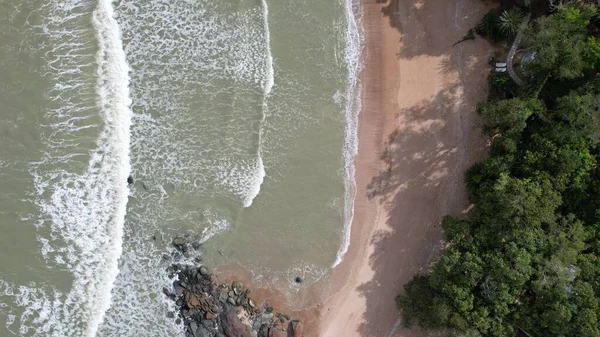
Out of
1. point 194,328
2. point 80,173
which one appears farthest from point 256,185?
point 80,173

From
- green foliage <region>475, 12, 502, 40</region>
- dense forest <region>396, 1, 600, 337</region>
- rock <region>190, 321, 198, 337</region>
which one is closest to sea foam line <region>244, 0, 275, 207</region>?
rock <region>190, 321, 198, 337</region>

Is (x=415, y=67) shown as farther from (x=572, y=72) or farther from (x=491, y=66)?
(x=572, y=72)

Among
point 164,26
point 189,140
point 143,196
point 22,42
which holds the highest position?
point 22,42

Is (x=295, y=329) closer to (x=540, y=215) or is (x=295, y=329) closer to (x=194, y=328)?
(x=194, y=328)

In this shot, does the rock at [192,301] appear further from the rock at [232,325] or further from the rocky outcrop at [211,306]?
the rock at [232,325]

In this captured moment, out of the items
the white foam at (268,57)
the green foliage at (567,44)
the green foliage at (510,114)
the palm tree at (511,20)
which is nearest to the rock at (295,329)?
the white foam at (268,57)

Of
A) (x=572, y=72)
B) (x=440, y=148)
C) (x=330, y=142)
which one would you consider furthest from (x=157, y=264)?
(x=572, y=72)
